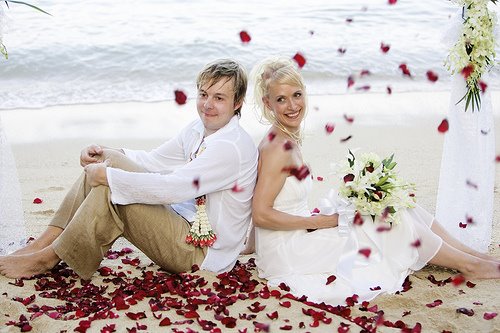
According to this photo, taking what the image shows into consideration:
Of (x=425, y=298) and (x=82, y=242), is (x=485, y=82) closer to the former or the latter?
(x=425, y=298)

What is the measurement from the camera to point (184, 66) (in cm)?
1177

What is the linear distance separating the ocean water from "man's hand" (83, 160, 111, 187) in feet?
19.2

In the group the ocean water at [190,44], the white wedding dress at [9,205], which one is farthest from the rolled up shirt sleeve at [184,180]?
A: the ocean water at [190,44]

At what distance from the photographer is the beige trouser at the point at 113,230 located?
444cm

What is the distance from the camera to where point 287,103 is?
4.62 meters

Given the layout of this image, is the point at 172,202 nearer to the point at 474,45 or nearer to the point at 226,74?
the point at 226,74

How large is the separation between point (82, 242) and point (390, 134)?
4958 millimetres

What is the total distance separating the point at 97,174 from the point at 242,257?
1367 millimetres

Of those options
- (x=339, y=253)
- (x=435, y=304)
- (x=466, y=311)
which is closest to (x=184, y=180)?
(x=339, y=253)

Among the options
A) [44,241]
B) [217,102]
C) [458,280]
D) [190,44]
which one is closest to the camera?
[458,280]

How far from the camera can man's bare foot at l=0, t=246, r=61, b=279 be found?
4.66 metres

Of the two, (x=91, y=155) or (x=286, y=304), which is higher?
(x=91, y=155)

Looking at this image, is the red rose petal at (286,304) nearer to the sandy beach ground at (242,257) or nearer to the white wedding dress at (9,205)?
the sandy beach ground at (242,257)

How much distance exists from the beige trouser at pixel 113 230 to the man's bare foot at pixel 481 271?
1671 millimetres
